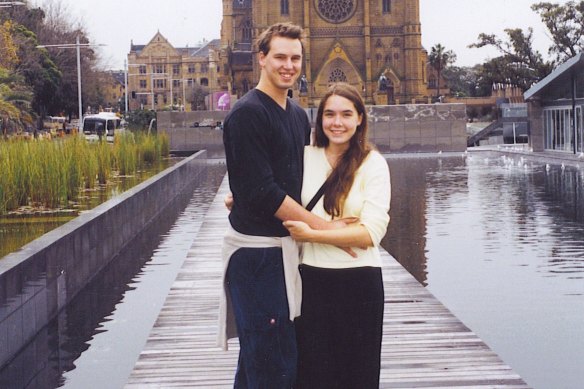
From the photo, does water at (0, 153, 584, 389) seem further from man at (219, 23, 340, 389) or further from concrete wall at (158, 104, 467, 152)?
concrete wall at (158, 104, 467, 152)

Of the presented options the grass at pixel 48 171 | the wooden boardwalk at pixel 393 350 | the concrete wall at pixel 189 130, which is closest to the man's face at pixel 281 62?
the wooden boardwalk at pixel 393 350

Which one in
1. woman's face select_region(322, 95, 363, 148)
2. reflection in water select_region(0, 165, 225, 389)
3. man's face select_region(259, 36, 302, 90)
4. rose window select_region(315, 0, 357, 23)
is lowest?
reflection in water select_region(0, 165, 225, 389)

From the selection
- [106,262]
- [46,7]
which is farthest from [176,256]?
[46,7]

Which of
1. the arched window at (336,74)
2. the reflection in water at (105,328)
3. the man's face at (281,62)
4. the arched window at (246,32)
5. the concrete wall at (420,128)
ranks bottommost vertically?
the reflection in water at (105,328)

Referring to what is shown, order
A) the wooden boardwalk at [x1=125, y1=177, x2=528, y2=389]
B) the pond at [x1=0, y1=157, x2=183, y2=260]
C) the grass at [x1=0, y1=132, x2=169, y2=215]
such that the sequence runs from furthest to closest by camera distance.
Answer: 1. the grass at [x1=0, y1=132, x2=169, y2=215]
2. the pond at [x1=0, y1=157, x2=183, y2=260]
3. the wooden boardwalk at [x1=125, y1=177, x2=528, y2=389]

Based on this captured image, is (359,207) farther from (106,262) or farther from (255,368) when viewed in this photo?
(106,262)

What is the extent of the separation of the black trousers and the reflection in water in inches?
127

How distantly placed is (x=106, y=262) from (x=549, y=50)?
2909 inches

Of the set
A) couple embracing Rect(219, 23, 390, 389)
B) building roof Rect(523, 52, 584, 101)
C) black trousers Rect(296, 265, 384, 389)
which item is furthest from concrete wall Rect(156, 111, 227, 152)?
black trousers Rect(296, 265, 384, 389)

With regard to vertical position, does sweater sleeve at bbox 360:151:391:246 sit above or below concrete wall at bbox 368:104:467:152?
below

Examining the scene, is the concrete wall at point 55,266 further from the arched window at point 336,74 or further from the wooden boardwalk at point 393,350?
the arched window at point 336,74

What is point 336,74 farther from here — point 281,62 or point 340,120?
point 340,120

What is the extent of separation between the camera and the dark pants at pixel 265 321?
4.20 metres

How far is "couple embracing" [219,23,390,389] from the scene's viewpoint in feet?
13.6
